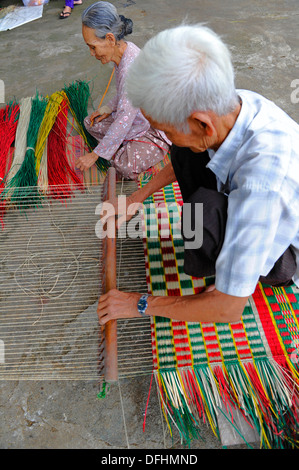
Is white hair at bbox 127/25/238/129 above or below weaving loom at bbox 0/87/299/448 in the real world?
above

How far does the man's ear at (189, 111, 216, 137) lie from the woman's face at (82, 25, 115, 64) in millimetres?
1160

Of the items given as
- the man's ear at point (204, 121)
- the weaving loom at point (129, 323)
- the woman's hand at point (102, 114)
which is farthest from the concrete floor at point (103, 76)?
the man's ear at point (204, 121)

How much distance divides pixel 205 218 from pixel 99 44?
125cm

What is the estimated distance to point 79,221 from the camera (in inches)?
79.7

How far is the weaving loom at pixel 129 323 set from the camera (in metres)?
1.34

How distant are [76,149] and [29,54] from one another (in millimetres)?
1947

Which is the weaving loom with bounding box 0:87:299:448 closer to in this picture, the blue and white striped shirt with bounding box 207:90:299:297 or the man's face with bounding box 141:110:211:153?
the blue and white striped shirt with bounding box 207:90:299:297

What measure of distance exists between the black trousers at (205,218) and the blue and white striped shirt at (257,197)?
0.13 meters

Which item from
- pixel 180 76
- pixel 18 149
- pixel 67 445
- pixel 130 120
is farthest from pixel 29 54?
pixel 67 445

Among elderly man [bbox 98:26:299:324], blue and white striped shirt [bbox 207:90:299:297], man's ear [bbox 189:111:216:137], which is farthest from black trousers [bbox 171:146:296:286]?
man's ear [bbox 189:111:216:137]

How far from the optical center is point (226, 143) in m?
1.10

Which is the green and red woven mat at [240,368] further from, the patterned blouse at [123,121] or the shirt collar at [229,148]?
the patterned blouse at [123,121]

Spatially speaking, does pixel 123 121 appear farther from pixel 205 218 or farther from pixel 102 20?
pixel 205 218

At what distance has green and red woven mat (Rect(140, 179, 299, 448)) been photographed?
1.32 meters
